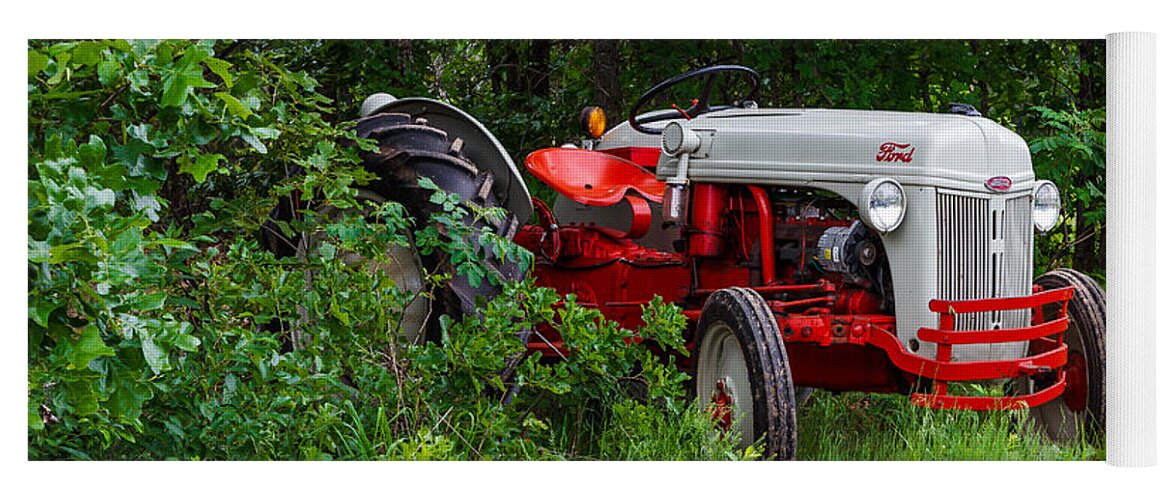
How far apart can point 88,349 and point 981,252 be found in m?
2.49

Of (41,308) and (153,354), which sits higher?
(41,308)

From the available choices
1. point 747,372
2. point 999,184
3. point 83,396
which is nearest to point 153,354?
point 83,396

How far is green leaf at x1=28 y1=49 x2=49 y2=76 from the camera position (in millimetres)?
3213

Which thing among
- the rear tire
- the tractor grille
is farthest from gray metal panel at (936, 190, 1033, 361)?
the rear tire

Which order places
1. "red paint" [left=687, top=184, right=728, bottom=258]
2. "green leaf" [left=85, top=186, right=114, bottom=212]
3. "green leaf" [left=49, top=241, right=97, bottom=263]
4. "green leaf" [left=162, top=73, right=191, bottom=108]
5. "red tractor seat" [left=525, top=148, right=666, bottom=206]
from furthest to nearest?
1. "red tractor seat" [left=525, top=148, right=666, bottom=206]
2. "red paint" [left=687, top=184, right=728, bottom=258]
3. "green leaf" [left=162, top=73, right=191, bottom=108]
4. "green leaf" [left=85, top=186, right=114, bottom=212]
5. "green leaf" [left=49, top=241, right=97, bottom=263]

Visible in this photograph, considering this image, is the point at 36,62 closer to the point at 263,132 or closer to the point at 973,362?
the point at 263,132

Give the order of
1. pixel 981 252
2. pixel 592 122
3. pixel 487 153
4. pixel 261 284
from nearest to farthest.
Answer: pixel 261 284 < pixel 981 252 < pixel 487 153 < pixel 592 122

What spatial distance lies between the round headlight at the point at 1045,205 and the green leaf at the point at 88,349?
2.73 meters

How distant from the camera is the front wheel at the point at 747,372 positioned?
3.62 meters

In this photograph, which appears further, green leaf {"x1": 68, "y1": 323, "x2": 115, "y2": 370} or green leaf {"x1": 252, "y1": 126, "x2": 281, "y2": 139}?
green leaf {"x1": 252, "y1": 126, "x2": 281, "y2": 139}

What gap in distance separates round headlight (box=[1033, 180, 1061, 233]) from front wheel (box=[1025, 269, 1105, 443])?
299mm

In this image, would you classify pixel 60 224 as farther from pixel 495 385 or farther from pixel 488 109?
pixel 488 109

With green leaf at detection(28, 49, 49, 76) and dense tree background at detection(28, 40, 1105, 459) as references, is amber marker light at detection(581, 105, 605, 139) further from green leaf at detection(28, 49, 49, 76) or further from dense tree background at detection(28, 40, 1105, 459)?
green leaf at detection(28, 49, 49, 76)

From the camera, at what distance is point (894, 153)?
3951 mm
